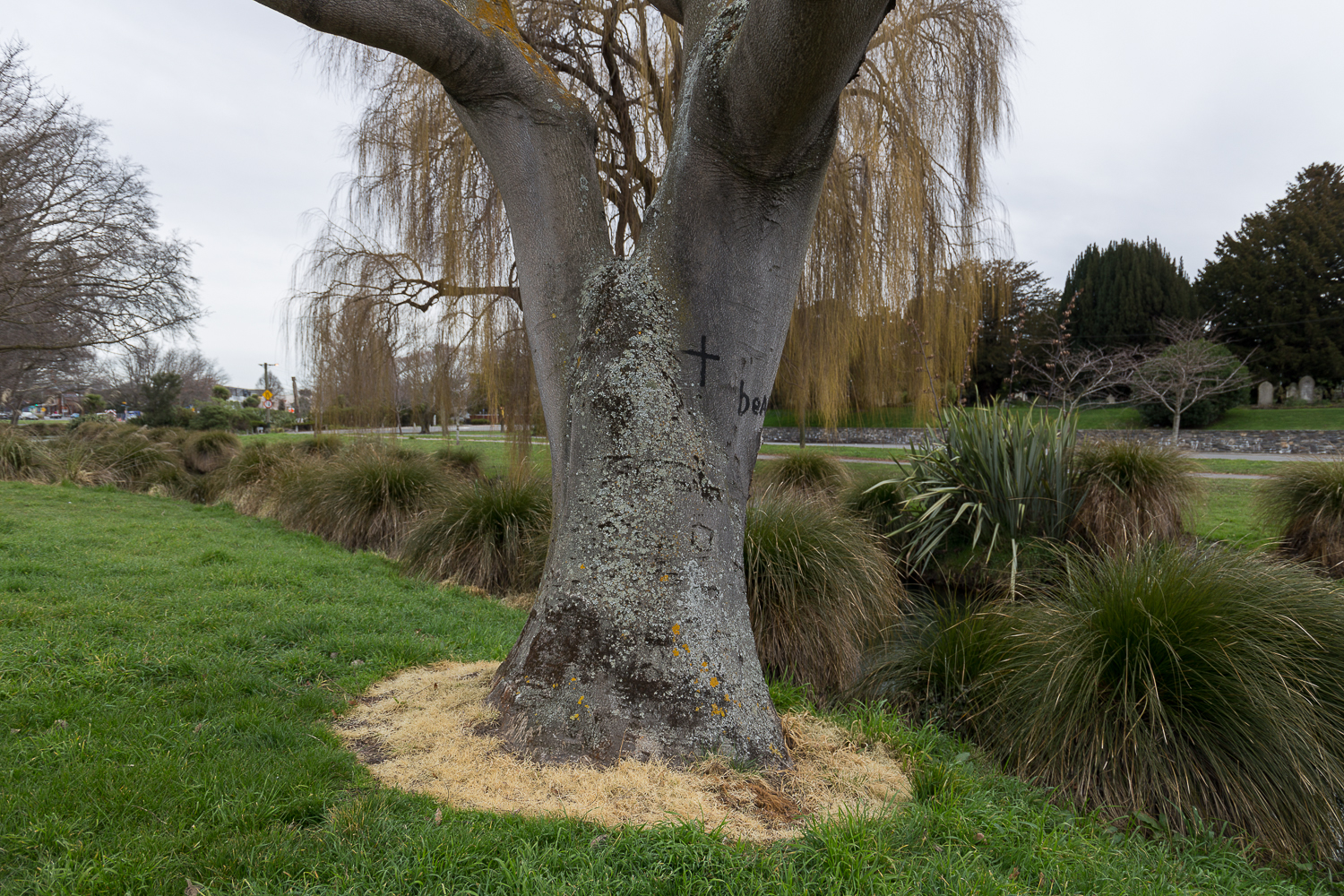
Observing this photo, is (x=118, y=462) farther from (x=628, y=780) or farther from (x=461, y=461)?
(x=628, y=780)

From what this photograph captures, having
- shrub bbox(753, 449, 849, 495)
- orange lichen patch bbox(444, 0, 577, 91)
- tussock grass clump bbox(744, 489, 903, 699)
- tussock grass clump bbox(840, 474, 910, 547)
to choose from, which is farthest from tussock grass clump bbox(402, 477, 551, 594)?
orange lichen patch bbox(444, 0, 577, 91)

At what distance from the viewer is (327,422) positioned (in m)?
12.9

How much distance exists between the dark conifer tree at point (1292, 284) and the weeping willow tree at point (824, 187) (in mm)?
28739

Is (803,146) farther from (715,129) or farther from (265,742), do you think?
(265,742)

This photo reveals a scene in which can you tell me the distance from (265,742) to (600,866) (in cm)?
156

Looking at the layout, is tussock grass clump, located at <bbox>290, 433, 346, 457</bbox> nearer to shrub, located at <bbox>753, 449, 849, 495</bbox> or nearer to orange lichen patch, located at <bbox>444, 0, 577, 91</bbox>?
shrub, located at <bbox>753, 449, 849, 495</bbox>

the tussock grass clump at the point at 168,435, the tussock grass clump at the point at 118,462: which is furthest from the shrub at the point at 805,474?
the tussock grass clump at the point at 168,435

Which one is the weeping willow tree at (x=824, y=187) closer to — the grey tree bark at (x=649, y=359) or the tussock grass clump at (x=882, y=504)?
the tussock grass clump at (x=882, y=504)

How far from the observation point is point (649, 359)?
2.71 meters

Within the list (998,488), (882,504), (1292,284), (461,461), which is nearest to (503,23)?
(998,488)

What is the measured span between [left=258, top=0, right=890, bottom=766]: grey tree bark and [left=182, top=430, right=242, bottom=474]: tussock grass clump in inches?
570

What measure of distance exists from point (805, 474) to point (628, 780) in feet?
23.7

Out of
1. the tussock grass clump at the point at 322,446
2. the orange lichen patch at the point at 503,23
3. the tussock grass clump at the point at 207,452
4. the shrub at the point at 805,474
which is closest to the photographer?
the orange lichen patch at the point at 503,23

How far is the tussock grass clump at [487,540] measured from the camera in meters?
6.68
